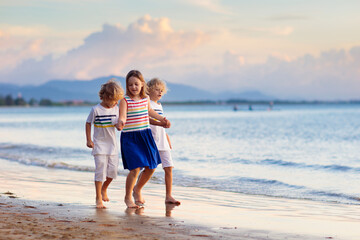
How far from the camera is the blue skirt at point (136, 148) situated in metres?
5.91

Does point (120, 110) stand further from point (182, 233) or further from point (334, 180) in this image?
point (334, 180)

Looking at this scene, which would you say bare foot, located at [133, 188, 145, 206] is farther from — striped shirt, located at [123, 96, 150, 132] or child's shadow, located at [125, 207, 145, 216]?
striped shirt, located at [123, 96, 150, 132]

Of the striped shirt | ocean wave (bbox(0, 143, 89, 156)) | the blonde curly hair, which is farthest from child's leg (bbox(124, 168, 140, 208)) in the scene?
ocean wave (bbox(0, 143, 89, 156))

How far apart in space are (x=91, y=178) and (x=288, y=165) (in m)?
6.04

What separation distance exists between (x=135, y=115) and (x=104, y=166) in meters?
0.76

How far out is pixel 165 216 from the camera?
5426 mm

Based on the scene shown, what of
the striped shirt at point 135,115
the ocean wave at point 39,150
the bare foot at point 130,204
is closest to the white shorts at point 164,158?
the striped shirt at point 135,115

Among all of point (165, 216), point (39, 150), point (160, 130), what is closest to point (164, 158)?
point (160, 130)

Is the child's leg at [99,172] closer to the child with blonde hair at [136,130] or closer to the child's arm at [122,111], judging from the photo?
the child with blonde hair at [136,130]

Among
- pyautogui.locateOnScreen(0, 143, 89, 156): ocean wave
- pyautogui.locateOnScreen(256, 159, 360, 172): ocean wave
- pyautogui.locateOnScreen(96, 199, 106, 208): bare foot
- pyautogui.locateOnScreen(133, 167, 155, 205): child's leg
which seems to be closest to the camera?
pyautogui.locateOnScreen(96, 199, 106, 208): bare foot

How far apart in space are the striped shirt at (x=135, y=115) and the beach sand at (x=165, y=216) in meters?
1.01

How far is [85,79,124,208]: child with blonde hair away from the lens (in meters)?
5.87

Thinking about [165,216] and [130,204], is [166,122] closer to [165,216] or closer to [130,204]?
[130,204]

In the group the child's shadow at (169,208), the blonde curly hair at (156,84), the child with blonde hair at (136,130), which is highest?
the blonde curly hair at (156,84)
